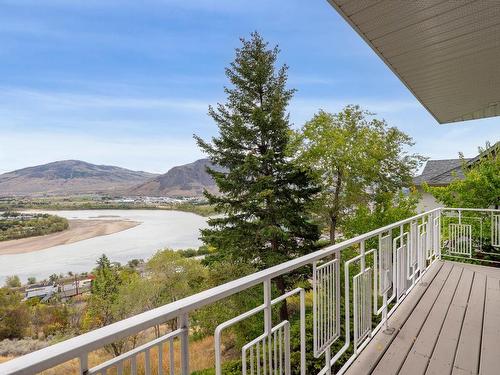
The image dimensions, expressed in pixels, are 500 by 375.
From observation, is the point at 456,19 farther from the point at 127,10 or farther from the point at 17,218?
the point at 17,218

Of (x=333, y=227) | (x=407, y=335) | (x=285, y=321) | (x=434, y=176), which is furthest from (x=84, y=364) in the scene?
(x=434, y=176)

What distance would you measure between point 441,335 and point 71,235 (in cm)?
6450

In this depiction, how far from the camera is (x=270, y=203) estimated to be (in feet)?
49.0

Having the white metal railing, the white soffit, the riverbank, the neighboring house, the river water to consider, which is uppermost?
the white soffit

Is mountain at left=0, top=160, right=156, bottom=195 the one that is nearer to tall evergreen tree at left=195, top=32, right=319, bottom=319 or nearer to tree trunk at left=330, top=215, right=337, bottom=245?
tall evergreen tree at left=195, top=32, right=319, bottom=319

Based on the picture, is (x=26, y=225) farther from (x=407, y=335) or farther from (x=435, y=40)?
(x=435, y=40)

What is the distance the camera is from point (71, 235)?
57.3m

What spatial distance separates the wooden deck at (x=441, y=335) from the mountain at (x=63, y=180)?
7714 centimetres

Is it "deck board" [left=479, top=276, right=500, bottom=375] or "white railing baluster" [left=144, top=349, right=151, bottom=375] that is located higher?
"white railing baluster" [left=144, top=349, right=151, bottom=375]

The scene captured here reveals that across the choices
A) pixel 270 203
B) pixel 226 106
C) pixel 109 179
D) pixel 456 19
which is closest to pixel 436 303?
pixel 456 19

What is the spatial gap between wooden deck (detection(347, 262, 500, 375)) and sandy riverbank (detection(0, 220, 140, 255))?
56.1m

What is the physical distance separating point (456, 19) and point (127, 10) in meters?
56.1

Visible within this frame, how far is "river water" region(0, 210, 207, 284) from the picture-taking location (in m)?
46.2

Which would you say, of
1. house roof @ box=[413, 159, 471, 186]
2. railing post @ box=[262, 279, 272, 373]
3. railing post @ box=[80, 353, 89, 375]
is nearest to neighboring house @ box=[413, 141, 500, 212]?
house roof @ box=[413, 159, 471, 186]
